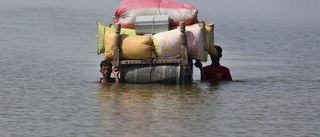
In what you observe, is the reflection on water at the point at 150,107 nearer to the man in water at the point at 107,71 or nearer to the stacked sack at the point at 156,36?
the man in water at the point at 107,71

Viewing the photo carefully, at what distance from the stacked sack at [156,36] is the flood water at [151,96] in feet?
2.11

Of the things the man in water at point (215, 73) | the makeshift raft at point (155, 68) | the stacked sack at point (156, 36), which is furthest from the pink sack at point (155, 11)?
the man in water at point (215, 73)

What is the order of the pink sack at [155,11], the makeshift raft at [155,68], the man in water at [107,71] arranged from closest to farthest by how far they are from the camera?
the makeshift raft at [155,68] < the man in water at [107,71] < the pink sack at [155,11]

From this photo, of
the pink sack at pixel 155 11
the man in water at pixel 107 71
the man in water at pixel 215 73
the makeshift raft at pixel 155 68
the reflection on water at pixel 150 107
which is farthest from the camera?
the man in water at pixel 215 73

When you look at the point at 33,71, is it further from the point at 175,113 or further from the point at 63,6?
the point at 63,6

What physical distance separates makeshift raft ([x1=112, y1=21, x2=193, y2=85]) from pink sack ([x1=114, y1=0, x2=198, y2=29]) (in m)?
0.71

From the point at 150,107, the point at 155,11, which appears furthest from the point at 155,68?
the point at 150,107

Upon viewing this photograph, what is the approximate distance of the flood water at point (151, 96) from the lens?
11938 mm

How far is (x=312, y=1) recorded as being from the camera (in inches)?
2830

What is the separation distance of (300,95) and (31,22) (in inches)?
782

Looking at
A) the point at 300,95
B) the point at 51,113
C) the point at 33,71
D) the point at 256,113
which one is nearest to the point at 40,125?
the point at 51,113

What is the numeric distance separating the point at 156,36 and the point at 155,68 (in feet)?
1.88

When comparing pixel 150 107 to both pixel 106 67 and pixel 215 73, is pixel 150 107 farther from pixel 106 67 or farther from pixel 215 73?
pixel 215 73

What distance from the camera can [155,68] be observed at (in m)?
15.8
